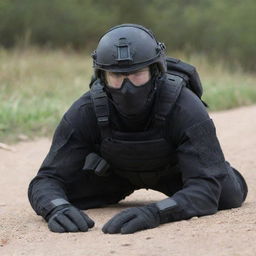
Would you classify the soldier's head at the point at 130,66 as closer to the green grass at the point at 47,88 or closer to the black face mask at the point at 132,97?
the black face mask at the point at 132,97

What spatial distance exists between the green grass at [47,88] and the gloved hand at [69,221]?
445cm

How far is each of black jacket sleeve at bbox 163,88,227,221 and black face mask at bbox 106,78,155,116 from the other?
0.20 metres

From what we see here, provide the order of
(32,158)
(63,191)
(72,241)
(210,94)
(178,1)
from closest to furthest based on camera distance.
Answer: (72,241)
(63,191)
(32,158)
(210,94)
(178,1)

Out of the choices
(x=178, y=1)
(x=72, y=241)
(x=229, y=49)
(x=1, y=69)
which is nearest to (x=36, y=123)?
(x=1, y=69)

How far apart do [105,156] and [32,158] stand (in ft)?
11.4

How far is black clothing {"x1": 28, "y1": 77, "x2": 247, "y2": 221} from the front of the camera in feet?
15.3

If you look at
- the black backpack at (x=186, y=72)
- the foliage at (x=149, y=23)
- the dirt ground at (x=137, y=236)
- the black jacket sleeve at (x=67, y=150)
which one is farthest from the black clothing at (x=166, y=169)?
the foliage at (x=149, y=23)

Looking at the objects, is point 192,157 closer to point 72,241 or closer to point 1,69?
point 72,241

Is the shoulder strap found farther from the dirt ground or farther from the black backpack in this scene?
the dirt ground

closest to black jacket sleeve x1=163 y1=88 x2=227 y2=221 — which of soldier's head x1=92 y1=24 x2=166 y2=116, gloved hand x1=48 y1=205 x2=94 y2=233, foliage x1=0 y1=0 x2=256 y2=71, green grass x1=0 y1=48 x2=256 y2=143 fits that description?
soldier's head x1=92 y1=24 x2=166 y2=116

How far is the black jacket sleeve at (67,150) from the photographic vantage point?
4879 mm

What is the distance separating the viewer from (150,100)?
4.65 m

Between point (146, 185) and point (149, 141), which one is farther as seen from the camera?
point (146, 185)

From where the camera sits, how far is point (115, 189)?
17.6 feet
